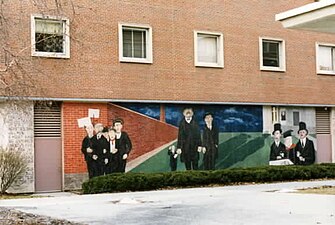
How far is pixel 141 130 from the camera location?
27891 mm

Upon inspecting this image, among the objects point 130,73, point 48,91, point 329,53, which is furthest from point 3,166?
point 329,53

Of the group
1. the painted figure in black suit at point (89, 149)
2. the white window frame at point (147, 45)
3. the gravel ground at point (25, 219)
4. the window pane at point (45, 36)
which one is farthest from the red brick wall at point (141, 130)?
the gravel ground at point (25, 219)

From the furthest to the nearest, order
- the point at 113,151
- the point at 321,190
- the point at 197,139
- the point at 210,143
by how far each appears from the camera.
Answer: the point at 210,143
the point at 197,139
the point at 113,151
the point at 321,190

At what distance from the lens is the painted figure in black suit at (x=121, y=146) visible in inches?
1077

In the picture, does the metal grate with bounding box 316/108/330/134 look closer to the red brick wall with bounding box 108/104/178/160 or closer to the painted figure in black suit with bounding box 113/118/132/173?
the red brick wall with bounding box 108/104/178/160

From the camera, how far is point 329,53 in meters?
34.6

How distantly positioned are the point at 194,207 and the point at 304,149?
1684 cm

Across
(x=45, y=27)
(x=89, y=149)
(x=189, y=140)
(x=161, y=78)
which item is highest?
(x=45, y=27)

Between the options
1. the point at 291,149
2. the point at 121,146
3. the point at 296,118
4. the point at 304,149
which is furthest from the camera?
the point at 304,149

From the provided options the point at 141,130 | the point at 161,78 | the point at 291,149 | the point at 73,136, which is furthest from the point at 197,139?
the point at 73,136

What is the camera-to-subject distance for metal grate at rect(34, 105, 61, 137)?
83.5 ft

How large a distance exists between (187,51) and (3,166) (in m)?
9.52

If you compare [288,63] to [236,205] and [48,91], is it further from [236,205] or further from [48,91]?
[236,205]

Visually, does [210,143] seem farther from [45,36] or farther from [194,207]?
[194,207]
